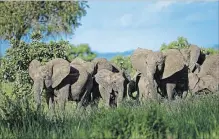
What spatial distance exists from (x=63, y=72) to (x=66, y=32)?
958 inches

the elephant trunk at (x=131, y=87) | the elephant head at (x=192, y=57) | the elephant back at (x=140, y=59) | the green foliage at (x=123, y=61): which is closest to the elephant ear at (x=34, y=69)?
the elephant back at (x=140, y=59)

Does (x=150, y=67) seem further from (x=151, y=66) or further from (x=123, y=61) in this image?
(x=123, y=61)

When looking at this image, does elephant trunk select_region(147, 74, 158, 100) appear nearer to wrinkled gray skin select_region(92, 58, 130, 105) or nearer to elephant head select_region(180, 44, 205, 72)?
wrinkled gray skin select_region(92, 58, 130, 105)

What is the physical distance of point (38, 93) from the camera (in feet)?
41.5

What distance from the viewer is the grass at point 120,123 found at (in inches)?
264

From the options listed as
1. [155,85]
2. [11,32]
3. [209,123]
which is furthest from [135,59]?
[11,32]

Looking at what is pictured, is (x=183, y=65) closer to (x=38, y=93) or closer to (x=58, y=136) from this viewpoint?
(x=38, y=93)

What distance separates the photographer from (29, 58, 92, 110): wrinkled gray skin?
12797mm

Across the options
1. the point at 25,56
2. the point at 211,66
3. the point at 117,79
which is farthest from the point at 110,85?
the point at 25,56

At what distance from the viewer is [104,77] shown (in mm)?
13227

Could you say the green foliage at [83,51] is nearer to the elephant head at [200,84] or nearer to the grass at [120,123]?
the elephant head at [200,84]

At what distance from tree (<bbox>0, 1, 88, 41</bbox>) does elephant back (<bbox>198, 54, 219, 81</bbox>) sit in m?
21.5

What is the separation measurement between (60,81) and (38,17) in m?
23.7

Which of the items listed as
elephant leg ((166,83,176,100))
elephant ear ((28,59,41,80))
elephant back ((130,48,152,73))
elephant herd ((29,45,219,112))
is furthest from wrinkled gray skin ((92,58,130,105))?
elephant ear ((28,59,41,80))
